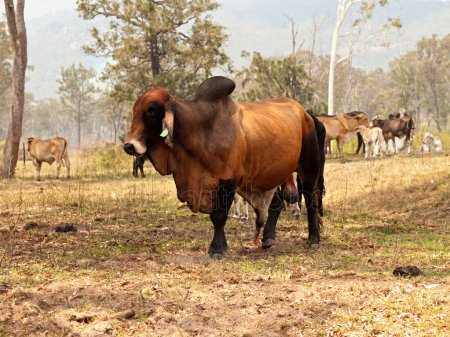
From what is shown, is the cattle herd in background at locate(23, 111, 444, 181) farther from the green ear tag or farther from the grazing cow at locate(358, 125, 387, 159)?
the green ear tag

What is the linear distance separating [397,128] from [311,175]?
16853 millimetres

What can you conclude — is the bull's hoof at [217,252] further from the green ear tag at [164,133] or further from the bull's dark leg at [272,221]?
the green ear tag at [164,133]

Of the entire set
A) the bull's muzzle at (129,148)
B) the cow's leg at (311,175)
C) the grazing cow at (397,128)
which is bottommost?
the cow's leg at (311,175)

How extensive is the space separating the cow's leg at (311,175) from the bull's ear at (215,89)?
155 centimetres

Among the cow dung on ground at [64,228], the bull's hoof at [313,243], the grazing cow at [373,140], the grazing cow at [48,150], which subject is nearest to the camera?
the bull's hoof at [313,243]

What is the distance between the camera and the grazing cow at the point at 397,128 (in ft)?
81.8

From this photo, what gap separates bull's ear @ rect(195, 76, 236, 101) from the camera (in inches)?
306

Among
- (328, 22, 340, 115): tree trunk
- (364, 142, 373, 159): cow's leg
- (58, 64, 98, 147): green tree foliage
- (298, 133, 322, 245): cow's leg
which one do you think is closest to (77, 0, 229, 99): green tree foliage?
(328, 22, 340, 115): tree trunk

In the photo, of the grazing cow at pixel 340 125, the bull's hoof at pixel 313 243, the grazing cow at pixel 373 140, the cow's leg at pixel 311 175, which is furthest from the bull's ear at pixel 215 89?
the grazing cow at pixel 340 125

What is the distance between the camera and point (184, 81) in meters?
37.3

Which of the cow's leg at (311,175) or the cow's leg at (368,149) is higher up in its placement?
the cow's leg at (368,149)

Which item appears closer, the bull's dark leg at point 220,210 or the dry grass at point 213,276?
the dry grass at point 213,276

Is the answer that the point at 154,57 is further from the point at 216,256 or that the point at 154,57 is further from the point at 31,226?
the point at 216,256

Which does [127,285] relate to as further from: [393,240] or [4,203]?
[4,203]
